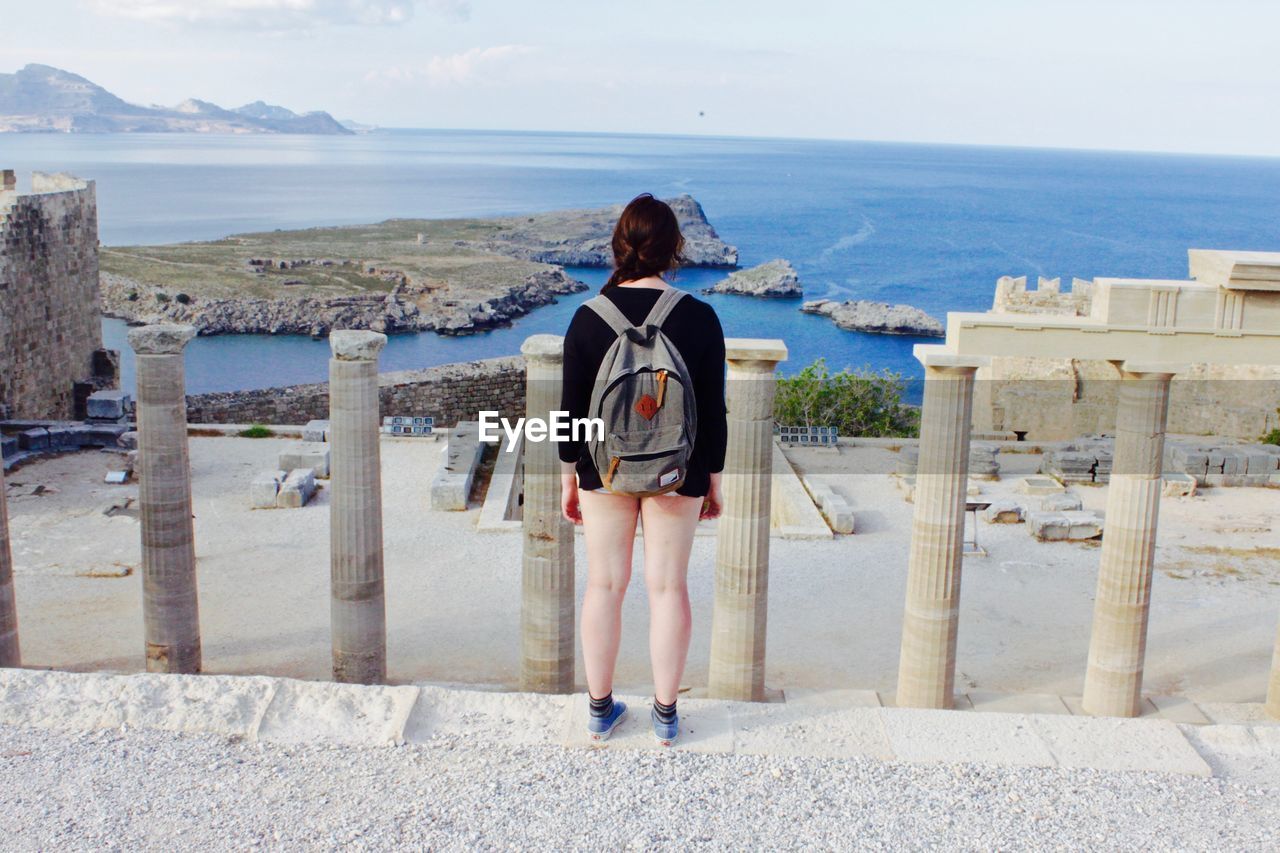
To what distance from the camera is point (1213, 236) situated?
361 ft

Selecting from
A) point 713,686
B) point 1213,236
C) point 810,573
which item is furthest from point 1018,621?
point 1213,236

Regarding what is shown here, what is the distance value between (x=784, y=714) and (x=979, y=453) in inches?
432

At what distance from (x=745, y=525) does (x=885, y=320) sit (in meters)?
54.6

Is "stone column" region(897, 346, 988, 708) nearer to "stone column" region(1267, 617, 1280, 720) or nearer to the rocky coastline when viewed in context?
"stone column" region(1267, 617, 1280, 720)

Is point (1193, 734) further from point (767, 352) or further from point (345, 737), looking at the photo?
point (345, 737)

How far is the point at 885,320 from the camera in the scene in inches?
2357

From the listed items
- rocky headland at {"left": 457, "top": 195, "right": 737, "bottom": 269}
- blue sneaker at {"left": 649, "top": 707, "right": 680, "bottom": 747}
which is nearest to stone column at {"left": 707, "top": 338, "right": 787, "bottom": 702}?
blue sneaker at {"left": 649, "top": 707, "right": 680, "bottom": 747}

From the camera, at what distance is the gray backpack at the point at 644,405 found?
4812 millimetres

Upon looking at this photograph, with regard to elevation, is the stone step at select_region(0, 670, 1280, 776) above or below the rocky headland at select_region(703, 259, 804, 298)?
above

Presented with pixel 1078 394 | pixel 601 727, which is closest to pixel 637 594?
pixel 601 727

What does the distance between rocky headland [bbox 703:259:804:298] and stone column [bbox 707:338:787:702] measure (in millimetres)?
64694

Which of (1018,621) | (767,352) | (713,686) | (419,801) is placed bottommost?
(1018,621)

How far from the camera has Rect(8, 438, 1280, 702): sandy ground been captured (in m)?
9.45

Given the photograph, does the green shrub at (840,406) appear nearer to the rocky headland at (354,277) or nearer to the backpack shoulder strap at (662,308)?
the backpack shoulder strap at (662,308)
